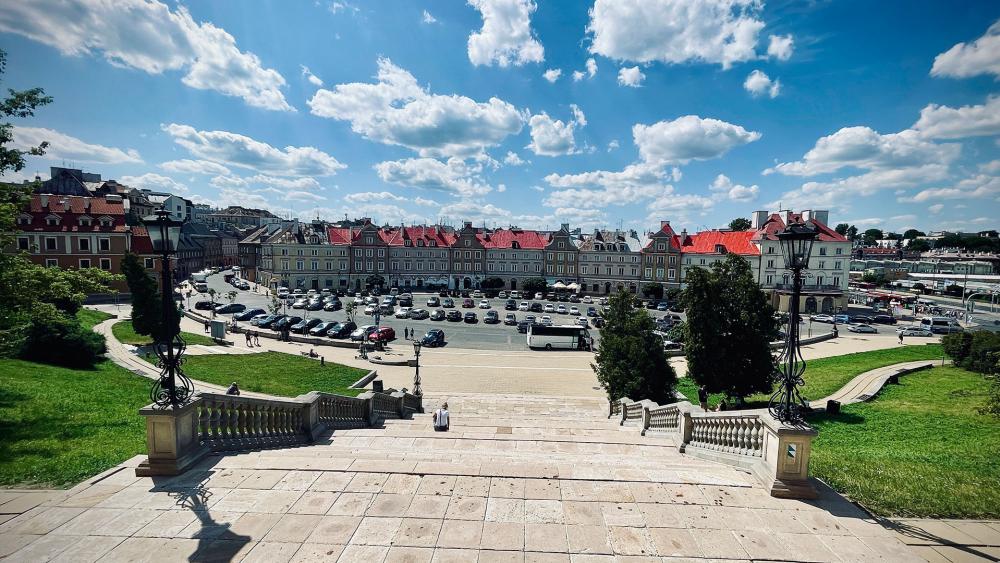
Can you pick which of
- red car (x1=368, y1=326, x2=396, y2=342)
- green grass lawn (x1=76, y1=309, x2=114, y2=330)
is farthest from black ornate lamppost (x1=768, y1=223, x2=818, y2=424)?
green grass lawn (x1=76, y1=309, x2=114, y2=330)

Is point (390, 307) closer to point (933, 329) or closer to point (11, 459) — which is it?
point (11, 459)

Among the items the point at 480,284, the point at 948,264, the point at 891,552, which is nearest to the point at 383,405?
the point at 891,552

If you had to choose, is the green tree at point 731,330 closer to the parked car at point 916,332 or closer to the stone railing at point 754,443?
the stone railing at point 754,443

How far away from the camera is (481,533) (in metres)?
5.82

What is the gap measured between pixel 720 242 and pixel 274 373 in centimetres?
6988

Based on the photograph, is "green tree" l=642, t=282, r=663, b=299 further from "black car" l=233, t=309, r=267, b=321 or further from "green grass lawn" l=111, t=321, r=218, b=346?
"green grass lawn" l=111, t=321, r=218, b=346

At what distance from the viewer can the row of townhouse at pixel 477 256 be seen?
243 feet

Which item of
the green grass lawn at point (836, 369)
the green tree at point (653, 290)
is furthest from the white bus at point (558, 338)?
the green tree at point (653, 290)

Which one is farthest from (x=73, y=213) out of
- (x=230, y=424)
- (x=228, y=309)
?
(x=230, y=424)

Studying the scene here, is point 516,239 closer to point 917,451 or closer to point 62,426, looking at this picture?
point 917,451

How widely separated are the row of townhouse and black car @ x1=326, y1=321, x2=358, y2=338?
31.0m

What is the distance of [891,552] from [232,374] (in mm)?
29184

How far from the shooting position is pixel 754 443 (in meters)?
8.48

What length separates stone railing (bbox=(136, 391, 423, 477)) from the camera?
24.1 ft
